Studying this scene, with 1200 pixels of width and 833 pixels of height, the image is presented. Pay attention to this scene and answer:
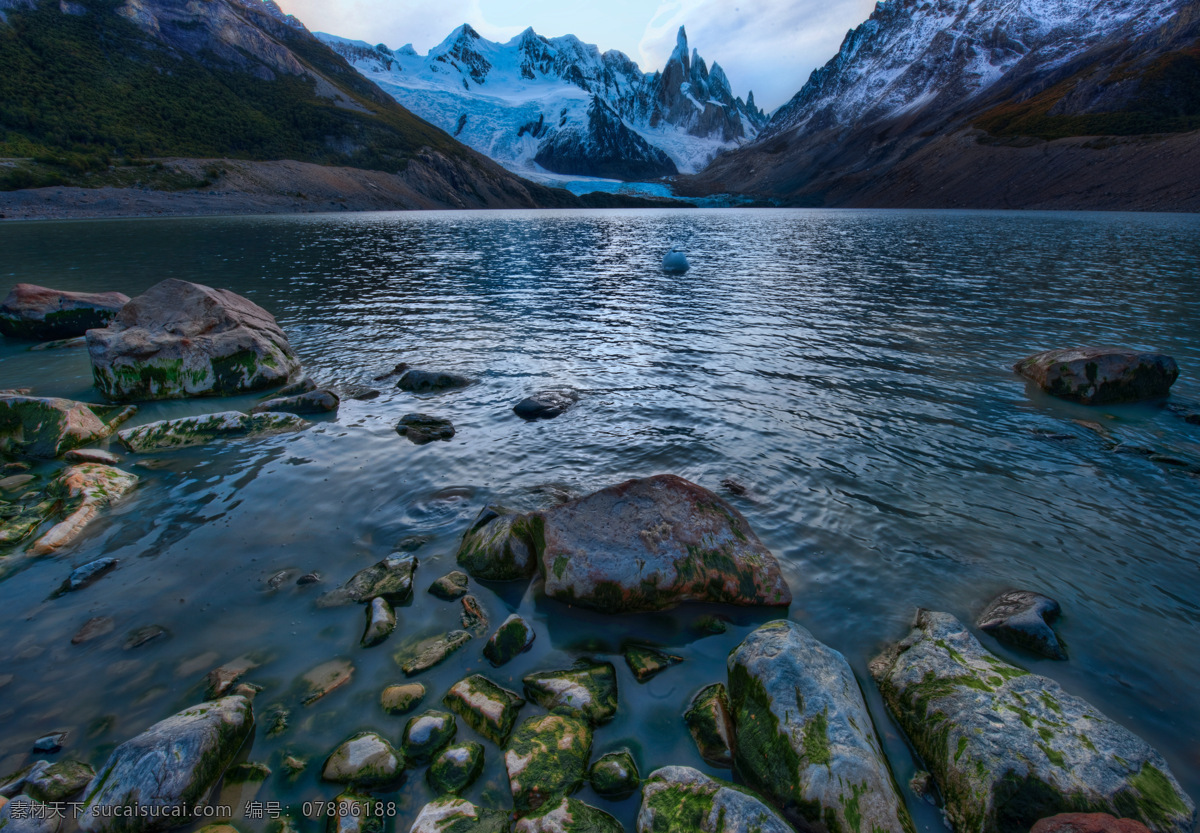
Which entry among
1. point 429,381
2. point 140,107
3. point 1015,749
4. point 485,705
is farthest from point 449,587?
point 140,107

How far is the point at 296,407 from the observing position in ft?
43.0

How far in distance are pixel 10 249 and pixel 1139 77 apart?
22273 centimetres

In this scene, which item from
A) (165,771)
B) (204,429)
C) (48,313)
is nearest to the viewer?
(165,771)

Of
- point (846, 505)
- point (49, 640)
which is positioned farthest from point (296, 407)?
point (846, 505)

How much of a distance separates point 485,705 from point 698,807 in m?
2.18

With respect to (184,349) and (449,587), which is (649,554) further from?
(184,349)

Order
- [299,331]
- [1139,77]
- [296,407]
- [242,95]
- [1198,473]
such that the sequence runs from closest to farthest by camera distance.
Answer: [1198,473] < [296,407] < [299,331] < [1139,77] < [242,95]

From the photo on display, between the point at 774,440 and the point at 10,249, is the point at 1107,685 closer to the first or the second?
the point at 774,440

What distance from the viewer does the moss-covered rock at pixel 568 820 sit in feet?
13.4

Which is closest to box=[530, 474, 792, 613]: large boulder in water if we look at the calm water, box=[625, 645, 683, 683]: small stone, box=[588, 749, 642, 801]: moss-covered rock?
the calm water

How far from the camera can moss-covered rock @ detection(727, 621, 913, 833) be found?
4.18 meters

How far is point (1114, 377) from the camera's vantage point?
1277cm

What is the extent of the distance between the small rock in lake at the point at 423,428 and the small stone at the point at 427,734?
7194 millimetres

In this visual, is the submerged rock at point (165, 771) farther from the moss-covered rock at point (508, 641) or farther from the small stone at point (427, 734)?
the moss-covered rock at point (508, 641)
